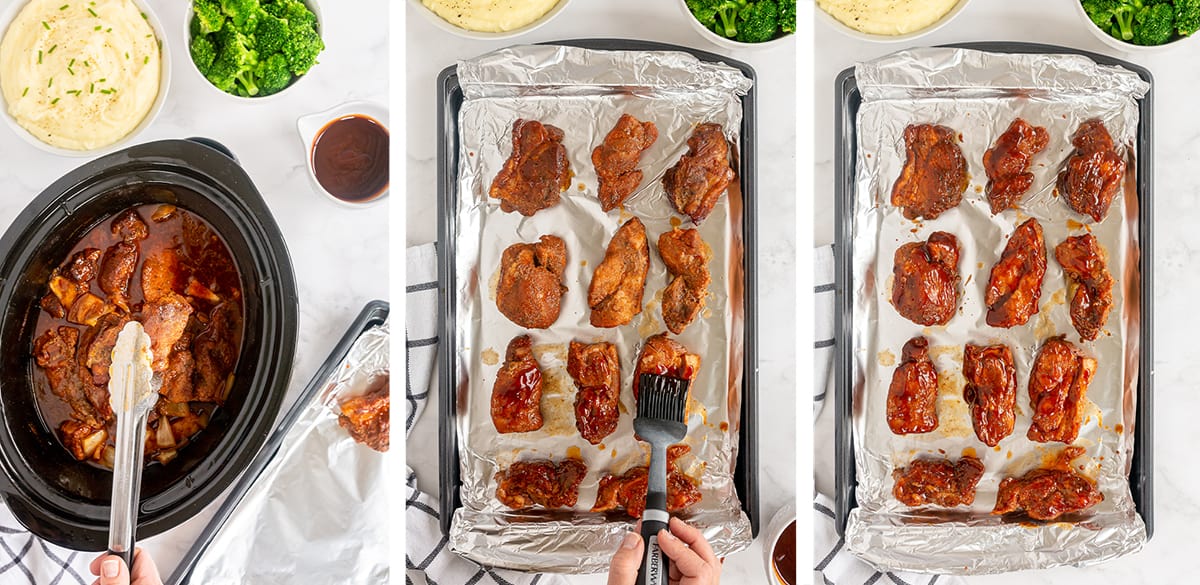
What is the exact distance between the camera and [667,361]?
5.65 feet

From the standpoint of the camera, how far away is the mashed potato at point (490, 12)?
1678mm

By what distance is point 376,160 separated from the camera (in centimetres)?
167

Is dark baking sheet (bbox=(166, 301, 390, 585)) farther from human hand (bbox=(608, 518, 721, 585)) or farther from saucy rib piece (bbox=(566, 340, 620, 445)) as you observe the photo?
human hand (bbox=(608, 518, 721, 585))

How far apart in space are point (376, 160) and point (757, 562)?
140 cm

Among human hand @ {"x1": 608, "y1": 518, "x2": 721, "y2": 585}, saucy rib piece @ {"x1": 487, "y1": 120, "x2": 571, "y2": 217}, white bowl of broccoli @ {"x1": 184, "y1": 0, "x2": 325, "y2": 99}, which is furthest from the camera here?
saucy rib piece @ {"x1": 487, "y1": 120, "x2": 571, "y2": 217}

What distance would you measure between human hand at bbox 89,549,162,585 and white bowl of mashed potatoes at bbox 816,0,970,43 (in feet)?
6.69

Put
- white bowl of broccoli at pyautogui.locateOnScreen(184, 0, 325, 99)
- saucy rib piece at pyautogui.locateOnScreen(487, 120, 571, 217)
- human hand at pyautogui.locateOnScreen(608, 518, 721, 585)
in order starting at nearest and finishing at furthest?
human hand at pyautogui.locateOnScreen(608, 518, 721, 585), white bowl of broccoli at pyautogui.locateOnScreen(184, 0, 325, 99), saucy rib piece at pyautogui.locateOnScreen(487, 120, 571, 217)

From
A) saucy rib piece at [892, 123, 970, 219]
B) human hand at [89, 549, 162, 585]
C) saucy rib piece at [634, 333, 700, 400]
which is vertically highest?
saucy rib piece at [892, 123, 970, 219]

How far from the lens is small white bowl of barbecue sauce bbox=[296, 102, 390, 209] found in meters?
1.66

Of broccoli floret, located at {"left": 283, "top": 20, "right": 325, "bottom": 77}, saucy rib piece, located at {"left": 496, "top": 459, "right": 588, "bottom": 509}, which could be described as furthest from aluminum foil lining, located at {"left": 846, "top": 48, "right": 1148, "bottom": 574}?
broccoli floret, located at {"left": 283, "top": 20, "right": 325, "bottom": 77}

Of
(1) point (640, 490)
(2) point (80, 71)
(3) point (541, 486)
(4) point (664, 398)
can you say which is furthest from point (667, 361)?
(2) point (80, 71)

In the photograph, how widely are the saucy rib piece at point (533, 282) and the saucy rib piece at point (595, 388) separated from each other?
0.13 meters

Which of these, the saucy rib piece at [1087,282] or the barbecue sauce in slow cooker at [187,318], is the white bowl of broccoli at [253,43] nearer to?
the barbecue sauce in slow cooker at [187,318]

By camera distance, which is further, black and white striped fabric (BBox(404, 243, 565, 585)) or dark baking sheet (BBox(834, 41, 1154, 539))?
black and white striped fabric (BBox(404, 243, 565, 585))
